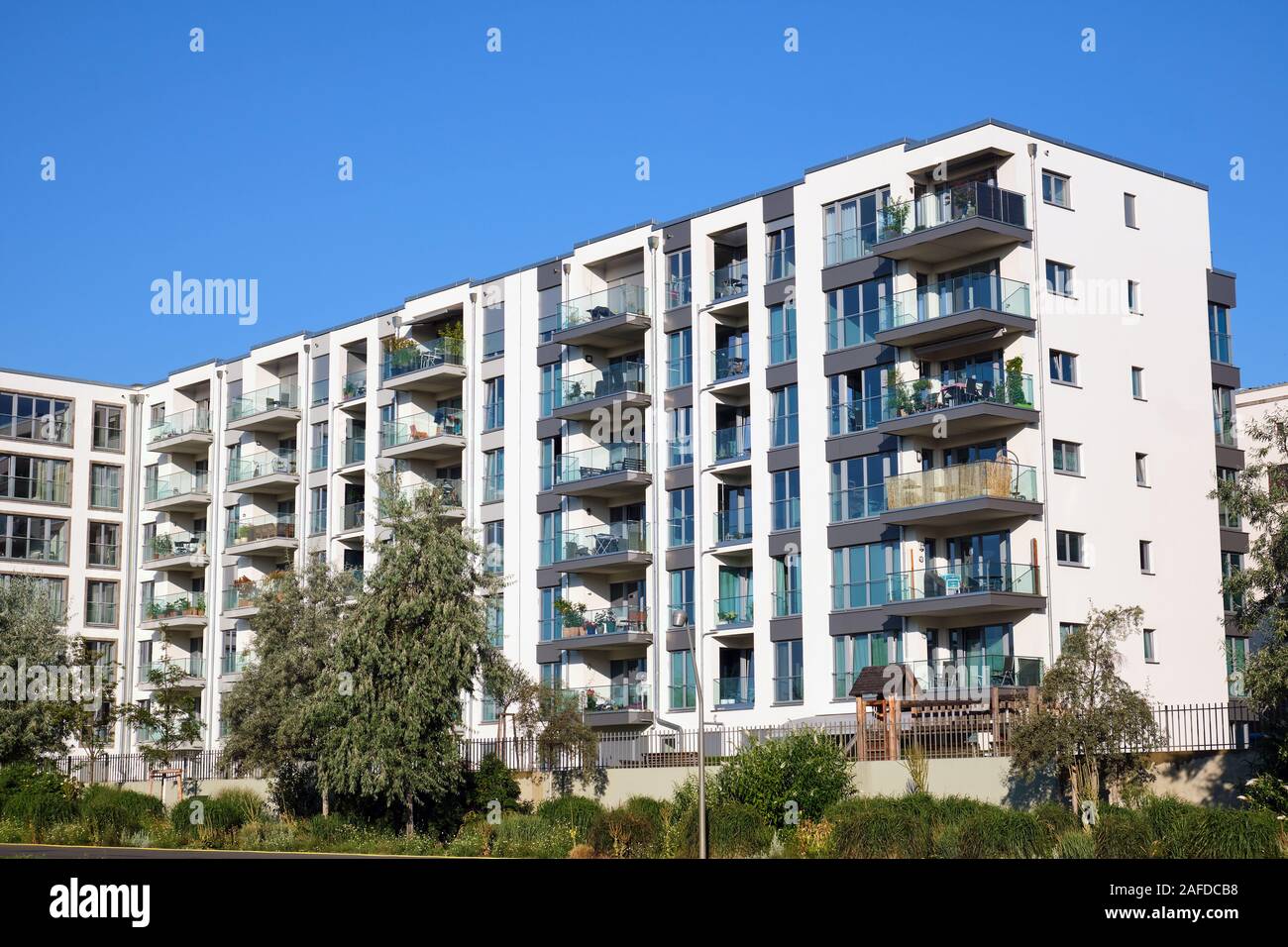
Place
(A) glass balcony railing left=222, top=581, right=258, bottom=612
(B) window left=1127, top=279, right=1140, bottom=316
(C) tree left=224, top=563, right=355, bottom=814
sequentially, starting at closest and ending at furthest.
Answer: (C) tree left=224, top=563, right=355, bottom=814, (B) window left=1127, top=279, right=1140, bottom=316, (A) glass balcony railing left=222, top=581, right=258, bottom=612

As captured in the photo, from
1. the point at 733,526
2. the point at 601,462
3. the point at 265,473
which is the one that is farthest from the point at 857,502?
the point at 265,473

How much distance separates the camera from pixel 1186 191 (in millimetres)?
50469

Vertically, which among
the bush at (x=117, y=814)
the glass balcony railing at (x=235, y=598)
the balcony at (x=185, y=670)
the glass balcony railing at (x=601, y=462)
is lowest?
the bush at (x=117, y=814)

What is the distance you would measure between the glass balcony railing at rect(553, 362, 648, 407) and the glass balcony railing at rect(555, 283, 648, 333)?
184 centimetres

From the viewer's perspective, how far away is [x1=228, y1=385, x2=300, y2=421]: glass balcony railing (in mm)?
69869

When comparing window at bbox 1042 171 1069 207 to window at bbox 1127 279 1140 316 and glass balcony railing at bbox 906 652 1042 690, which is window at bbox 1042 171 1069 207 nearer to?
window at bbox 1127 279 1140 316

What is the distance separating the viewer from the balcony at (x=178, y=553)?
72812 mm

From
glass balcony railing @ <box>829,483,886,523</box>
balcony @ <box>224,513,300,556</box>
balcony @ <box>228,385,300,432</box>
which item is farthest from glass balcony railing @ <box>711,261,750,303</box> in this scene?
balcony @ <box>224,513,300,556</box>

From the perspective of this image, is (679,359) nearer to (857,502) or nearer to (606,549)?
(606,549)

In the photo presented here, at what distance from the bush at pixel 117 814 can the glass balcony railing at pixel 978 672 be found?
23.4m

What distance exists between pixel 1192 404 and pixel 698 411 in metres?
15.8

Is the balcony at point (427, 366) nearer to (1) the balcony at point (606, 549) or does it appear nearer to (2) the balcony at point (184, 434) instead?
(1) the balcony at point (606, 549)

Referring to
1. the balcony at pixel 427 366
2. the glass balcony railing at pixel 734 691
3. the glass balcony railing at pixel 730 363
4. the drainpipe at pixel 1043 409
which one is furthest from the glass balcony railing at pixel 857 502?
the balcony at pixel 427 366
